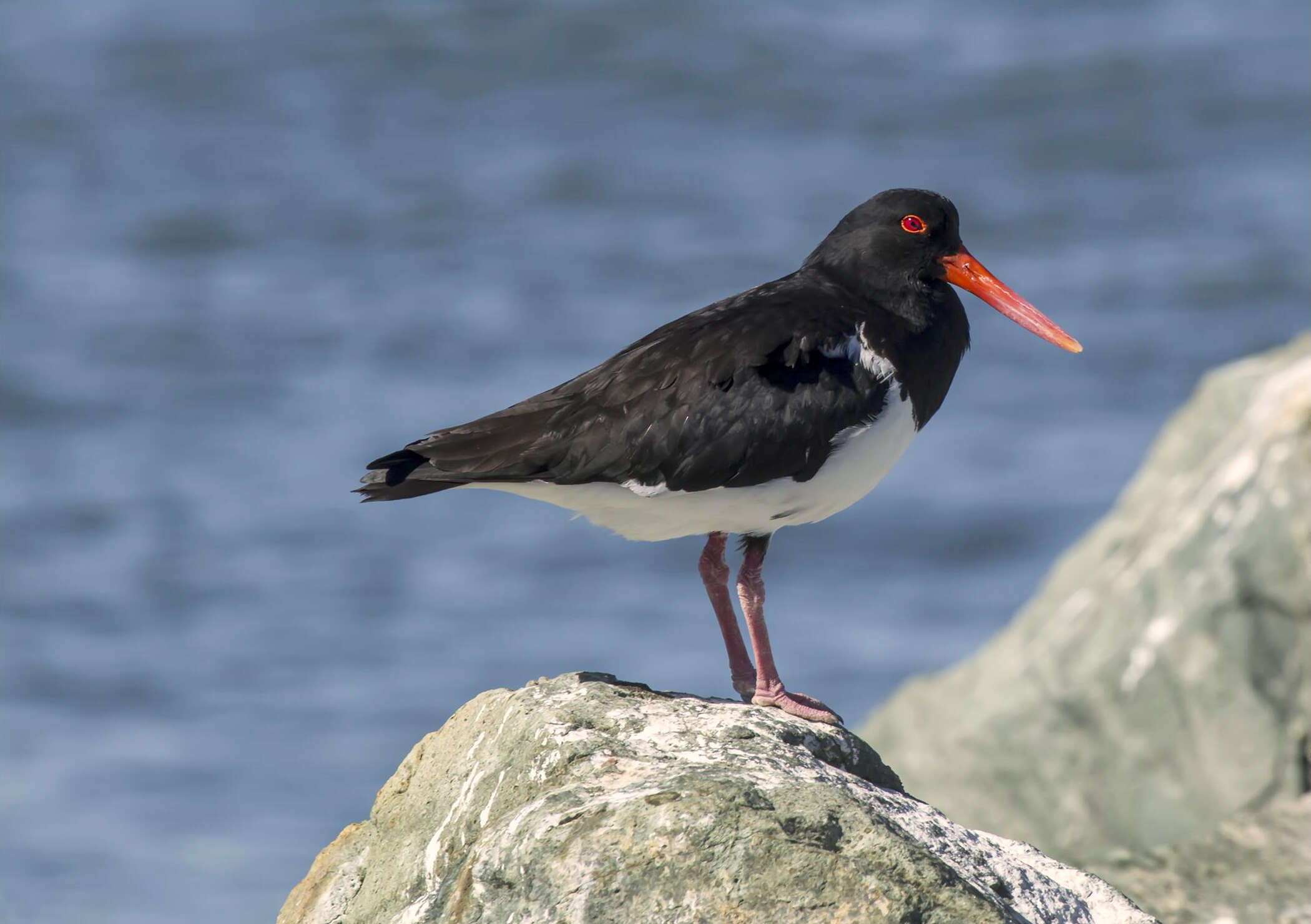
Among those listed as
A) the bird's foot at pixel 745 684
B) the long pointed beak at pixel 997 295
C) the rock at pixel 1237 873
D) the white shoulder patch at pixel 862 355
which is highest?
the long pointed beak at pixel 997 295

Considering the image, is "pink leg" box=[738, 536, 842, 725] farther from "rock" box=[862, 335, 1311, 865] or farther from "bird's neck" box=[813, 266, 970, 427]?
"rock" box=[862, 335, 1311, 865]

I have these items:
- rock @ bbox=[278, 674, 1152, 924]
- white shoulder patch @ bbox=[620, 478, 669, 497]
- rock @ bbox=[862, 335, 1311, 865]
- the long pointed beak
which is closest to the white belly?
white shoulder patch @ bbox=[620, 478, 669, 497]

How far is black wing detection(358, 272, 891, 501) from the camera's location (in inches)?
229

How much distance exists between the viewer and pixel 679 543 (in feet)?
52.0

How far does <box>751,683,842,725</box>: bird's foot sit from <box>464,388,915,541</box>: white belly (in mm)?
586

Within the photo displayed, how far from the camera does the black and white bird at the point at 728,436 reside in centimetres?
583

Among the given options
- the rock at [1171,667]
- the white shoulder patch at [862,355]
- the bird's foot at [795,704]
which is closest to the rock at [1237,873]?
the rock at [1171,667]

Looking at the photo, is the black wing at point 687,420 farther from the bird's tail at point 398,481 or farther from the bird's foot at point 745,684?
the bird's foot at point 745,684

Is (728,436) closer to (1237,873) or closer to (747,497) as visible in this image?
(747,497)

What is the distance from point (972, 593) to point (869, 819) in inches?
437

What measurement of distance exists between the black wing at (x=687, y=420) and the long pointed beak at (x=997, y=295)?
2.77 feet

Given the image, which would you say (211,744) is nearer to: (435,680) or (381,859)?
(435,680)

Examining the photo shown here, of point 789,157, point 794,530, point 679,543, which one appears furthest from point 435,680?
point 789,157

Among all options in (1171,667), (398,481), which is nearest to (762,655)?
(398,481)
